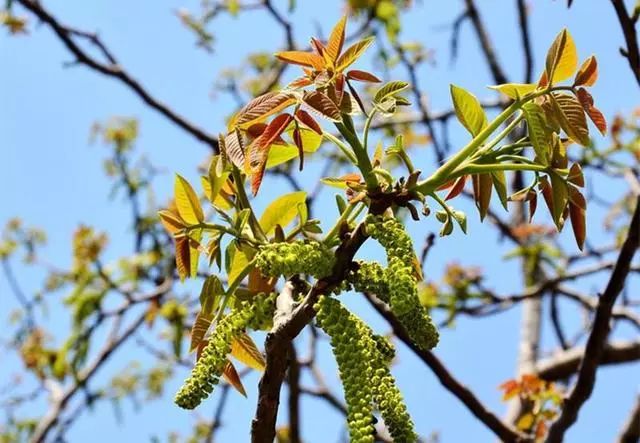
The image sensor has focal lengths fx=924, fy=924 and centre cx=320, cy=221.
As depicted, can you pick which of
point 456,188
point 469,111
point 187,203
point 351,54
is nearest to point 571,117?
point 469,111

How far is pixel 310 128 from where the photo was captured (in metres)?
1.54

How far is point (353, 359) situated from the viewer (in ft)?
4.36

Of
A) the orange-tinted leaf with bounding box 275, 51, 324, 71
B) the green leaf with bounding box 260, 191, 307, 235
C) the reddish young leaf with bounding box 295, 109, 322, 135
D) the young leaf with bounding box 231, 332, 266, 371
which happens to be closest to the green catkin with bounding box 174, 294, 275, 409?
the young leaf with bounding box 231, 332, 266, 371

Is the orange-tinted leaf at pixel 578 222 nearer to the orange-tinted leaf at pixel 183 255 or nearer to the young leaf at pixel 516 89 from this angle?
the young leaf at pixel 516 89

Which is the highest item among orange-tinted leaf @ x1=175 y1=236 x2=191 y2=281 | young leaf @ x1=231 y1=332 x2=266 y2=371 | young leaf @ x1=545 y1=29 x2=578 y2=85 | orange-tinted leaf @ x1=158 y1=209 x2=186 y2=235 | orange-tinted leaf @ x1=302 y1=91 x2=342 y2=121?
young leaf @ x1=545 y1=29 x2=578 y2=85

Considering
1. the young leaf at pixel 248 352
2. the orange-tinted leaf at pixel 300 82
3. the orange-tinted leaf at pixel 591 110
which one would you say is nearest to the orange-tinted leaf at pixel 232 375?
the young leaf at pixel 248 352

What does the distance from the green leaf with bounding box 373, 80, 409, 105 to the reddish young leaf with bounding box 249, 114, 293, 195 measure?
6.1 inches

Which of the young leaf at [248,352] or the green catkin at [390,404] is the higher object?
the young leaf at [248,352]

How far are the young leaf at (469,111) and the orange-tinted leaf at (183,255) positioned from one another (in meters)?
0.53

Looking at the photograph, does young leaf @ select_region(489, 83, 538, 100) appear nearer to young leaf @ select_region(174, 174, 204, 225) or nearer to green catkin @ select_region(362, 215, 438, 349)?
green catkin @ select_region(362, 215, 438, 349)

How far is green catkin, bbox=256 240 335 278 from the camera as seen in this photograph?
142 cm

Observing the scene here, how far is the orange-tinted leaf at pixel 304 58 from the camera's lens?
154 cm

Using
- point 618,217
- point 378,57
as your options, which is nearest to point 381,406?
point 378,57

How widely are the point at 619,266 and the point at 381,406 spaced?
1.25 metres
